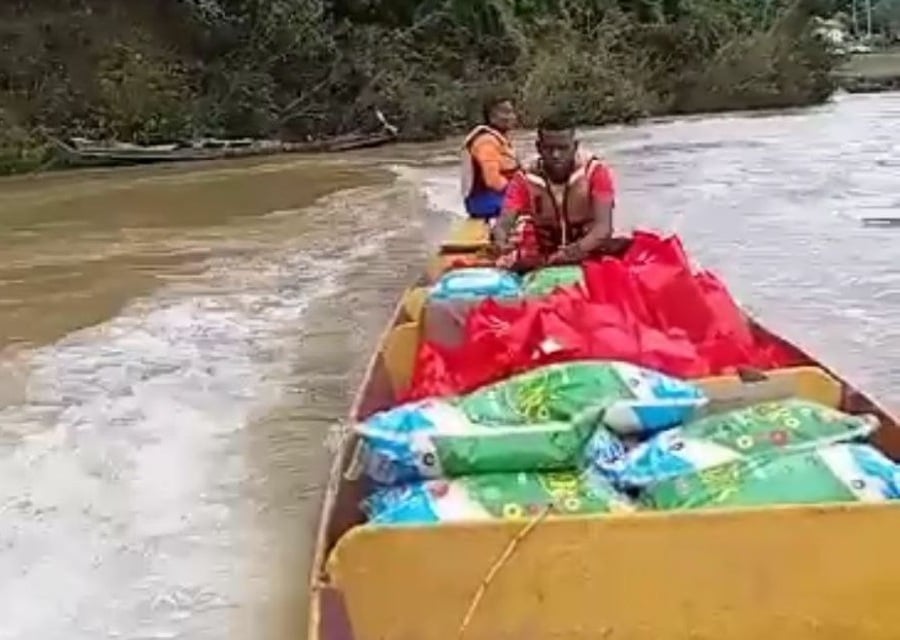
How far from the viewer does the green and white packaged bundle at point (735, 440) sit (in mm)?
3857

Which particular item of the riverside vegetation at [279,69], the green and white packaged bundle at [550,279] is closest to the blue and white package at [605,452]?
the green and white packaged bundle at [550,279]

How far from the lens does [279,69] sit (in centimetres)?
2833

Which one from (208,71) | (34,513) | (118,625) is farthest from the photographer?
(208,71)

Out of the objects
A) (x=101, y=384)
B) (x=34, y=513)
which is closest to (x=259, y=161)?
(x=101, y=384)

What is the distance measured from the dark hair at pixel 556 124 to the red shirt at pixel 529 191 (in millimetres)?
309

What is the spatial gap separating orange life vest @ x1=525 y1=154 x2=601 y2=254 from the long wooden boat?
356 centimetres

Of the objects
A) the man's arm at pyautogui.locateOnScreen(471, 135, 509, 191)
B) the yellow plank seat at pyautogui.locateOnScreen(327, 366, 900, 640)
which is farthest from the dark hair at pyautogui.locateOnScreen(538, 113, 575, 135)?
the yellow plank seat at pyautogui.locateOnScreen(327, 366, 900, 640)

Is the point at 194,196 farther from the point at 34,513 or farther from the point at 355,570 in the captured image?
the point at 355,570

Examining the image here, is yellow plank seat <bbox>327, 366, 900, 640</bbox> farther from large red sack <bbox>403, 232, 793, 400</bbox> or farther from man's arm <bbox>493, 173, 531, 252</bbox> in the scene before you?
man's arm <bbox>493, 173, 531, 252</bbox>

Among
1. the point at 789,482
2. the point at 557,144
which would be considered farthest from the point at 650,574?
the point at 557,144

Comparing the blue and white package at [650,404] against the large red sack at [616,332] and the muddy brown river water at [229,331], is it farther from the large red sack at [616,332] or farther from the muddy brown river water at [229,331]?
the muddy brown river water at [229,331]

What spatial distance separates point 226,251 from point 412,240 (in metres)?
1.65

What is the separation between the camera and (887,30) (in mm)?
71625

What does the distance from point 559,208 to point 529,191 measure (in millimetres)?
177
